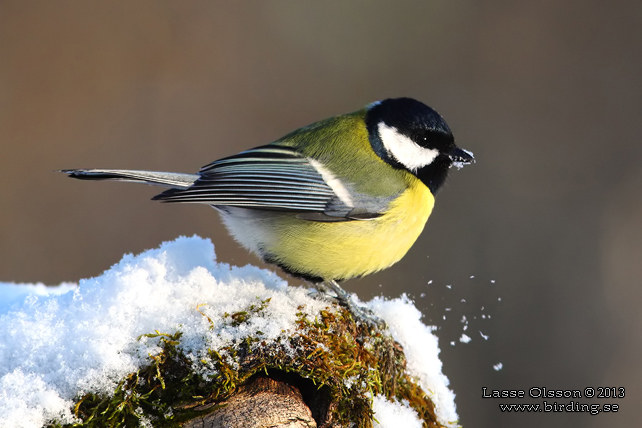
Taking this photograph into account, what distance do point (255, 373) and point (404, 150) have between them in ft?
3.80

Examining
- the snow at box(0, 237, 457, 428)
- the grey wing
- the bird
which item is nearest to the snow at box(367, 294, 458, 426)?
the snow at box(0, 237, 457, 428)

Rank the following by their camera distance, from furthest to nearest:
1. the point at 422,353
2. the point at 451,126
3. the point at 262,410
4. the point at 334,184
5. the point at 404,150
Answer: the point at 451,126
the point at 404,150
the point at 334,184
the point at 422,353
the point at 262,410

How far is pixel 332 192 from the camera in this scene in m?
2.02

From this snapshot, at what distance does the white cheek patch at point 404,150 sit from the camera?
2209 millimetres

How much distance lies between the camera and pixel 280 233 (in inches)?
78.3

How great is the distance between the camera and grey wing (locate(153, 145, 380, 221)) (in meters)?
1.91

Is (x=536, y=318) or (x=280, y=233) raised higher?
(x=536, y=318)

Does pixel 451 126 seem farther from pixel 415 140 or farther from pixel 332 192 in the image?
pixel 332 192

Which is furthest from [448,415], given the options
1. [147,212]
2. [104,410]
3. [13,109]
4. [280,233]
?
[13,109]

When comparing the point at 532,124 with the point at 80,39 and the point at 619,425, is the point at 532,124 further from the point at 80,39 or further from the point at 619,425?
the point at 80,39

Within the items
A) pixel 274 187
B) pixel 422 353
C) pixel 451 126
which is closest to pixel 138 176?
pixel 274 187

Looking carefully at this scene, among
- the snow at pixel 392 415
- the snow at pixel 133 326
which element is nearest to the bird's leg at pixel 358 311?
the snow at pixel 133 326

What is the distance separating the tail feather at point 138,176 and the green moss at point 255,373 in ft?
2.00

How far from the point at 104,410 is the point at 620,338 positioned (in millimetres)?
4116
